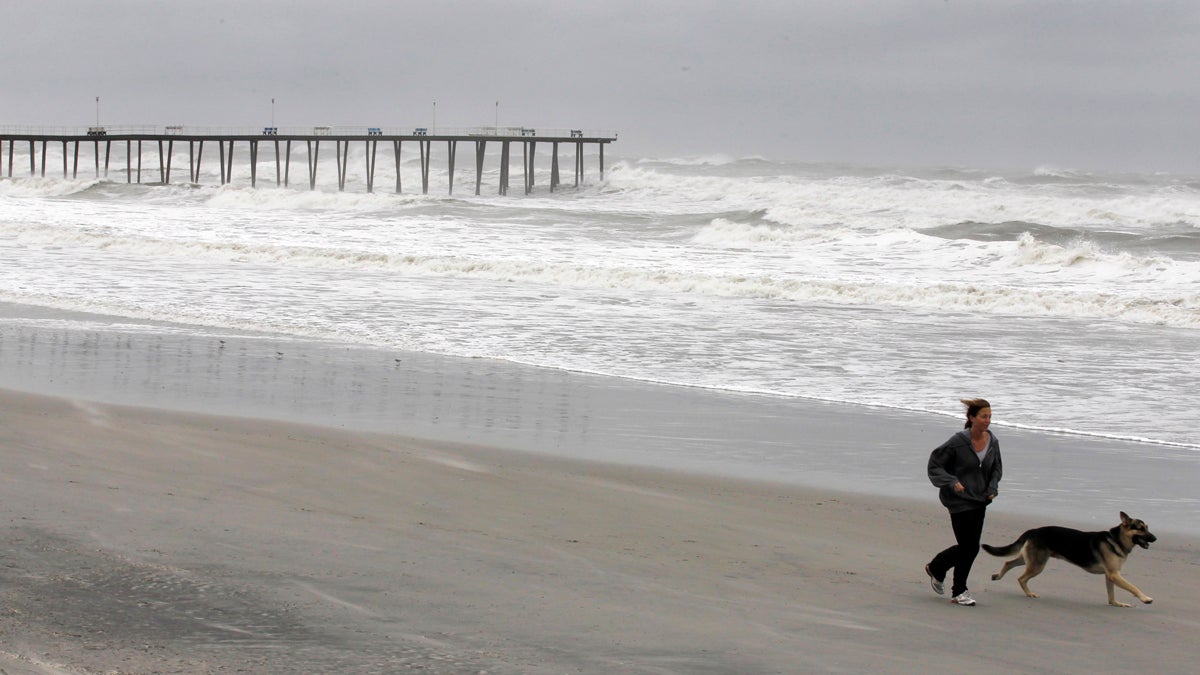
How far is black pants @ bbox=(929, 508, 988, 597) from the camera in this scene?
6027mm

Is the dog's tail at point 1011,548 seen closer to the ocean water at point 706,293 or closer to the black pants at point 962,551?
the black pants at point 962,551

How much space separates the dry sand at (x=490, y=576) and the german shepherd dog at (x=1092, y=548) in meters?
0.17

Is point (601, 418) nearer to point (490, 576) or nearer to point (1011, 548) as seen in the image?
point (1011, 548)

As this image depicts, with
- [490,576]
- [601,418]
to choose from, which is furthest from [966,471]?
[601,418]

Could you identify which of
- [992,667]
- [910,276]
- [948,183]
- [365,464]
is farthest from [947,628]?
[948,183]

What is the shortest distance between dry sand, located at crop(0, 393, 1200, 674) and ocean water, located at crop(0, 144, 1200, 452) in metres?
4.86

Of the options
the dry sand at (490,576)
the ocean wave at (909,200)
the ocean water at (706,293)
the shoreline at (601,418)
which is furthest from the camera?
the ocean wave at (909,200)

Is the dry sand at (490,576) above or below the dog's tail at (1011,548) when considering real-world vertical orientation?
below

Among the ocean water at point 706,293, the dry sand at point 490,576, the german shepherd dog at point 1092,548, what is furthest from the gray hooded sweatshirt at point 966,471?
the ocean water at point 706,293

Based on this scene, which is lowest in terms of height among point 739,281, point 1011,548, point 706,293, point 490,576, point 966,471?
point 706,293

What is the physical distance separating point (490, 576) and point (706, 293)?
18.8 m

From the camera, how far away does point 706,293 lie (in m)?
24.4

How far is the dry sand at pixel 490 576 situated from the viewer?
4.78 metres

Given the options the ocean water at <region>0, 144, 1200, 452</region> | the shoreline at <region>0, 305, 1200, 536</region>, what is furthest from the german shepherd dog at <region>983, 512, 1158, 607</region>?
the ocean water at <region>0, 144, 1200, 452</region>
